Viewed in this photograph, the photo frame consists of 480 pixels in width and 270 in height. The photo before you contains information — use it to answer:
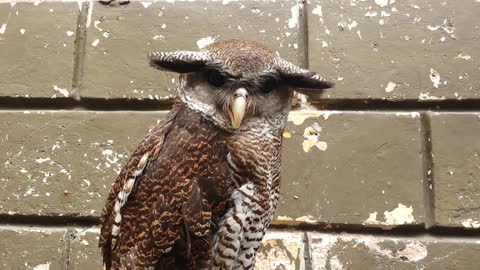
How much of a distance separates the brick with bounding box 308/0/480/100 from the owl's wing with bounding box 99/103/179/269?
859mm

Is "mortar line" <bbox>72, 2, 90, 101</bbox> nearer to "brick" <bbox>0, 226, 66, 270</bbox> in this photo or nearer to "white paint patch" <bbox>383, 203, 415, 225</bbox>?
"brick" <bbox>0, 226, 66, 270</bbox>

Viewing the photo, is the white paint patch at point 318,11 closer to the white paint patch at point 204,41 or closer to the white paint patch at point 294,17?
the white paint patch at point 294,17

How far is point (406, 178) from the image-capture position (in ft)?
6.46

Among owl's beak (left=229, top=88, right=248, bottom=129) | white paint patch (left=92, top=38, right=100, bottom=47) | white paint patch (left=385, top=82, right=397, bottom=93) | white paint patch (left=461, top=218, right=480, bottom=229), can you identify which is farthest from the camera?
white paint patch (left=92, top=38, right=100, bottom=47)

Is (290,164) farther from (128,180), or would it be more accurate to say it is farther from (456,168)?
(128,180)

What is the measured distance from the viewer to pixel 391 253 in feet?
6.37

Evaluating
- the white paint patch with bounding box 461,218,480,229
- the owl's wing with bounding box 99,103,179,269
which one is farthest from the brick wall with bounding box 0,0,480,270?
the owl's wing with bounding box 99,103,179,269

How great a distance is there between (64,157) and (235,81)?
1.04m

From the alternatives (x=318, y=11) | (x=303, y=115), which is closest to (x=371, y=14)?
(x=318, y=11)

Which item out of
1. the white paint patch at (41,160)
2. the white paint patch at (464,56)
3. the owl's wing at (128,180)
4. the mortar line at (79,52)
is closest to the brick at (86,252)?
the white paint patch at (41,160)

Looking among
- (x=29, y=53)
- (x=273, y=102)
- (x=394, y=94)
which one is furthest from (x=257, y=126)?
(x=29, y=53)

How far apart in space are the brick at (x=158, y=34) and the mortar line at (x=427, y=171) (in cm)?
51

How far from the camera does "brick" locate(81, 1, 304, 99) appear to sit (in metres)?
2.09

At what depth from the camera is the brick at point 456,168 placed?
6.36ft
